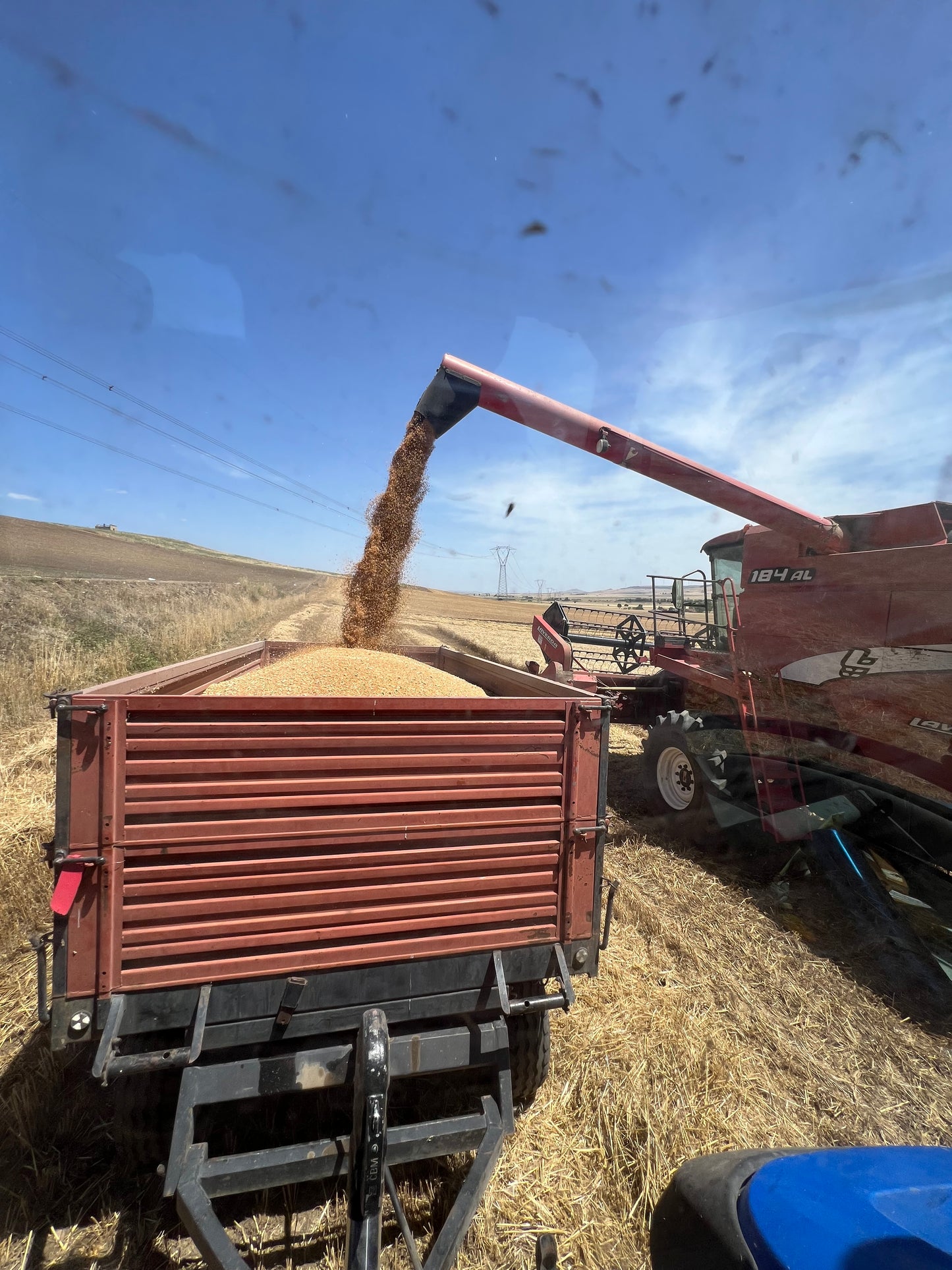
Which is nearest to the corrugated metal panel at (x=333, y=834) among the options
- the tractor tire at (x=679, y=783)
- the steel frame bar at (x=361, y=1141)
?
the steel frame bar at (x=361, y=1141)

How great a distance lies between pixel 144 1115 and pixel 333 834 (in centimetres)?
124

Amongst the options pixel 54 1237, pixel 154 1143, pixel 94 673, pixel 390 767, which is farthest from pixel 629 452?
pixel 94 673

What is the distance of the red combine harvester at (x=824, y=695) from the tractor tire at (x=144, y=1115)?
161 inches

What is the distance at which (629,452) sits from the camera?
17.1ft

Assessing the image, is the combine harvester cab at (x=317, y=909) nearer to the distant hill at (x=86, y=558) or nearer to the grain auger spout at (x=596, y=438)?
the grain auger spout at (x=596, y=438)

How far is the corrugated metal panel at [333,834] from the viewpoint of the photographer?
76.0 inches

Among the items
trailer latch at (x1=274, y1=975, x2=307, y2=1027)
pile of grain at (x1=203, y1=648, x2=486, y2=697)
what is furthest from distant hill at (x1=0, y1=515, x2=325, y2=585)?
trailer latch at (x1=274, y1=975, x2=307, y2=1027)

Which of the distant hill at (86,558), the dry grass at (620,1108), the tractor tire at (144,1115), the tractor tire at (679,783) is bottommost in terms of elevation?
the dry grass at (620,1108)

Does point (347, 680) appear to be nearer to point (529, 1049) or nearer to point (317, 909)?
point (317, 909)

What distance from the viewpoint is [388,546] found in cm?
601

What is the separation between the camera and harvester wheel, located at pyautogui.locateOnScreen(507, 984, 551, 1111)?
2559 millimetres

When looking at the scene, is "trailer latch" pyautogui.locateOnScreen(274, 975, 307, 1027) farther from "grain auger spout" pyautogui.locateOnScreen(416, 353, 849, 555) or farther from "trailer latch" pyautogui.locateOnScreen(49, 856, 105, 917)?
"grain auger spout" pyautogui.locateOnScreen(416, 353, 849, 555)

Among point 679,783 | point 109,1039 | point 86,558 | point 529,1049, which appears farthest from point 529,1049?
point 86,558

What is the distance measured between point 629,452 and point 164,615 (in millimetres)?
14047
